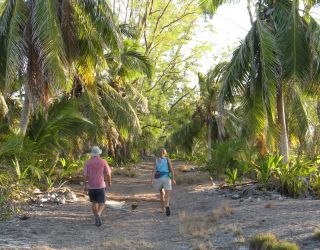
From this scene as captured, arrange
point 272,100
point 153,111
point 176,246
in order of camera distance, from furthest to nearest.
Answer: point 153,111, point 272,100, point 176,246

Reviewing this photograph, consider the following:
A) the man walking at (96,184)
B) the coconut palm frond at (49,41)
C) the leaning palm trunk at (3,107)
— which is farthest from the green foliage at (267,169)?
the leaning palm trunk at (3,107)

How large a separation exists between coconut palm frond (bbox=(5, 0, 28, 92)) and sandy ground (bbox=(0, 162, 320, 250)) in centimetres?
359

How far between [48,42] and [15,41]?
93cm

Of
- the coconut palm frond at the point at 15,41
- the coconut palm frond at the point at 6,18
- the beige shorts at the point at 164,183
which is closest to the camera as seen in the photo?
the beige shorts at the point at 164,183

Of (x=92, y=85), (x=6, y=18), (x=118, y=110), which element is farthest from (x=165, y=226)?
(x=118, y=110)

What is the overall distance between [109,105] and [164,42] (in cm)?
1453

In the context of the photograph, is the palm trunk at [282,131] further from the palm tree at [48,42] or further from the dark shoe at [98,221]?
the dark shoe at [98,221]

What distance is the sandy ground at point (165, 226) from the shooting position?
750 cm

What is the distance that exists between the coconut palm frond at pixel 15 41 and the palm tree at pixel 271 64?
19.0 ft

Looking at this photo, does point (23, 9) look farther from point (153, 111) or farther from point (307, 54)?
point (153, 111)

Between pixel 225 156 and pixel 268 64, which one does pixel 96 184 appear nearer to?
pixel 268 64

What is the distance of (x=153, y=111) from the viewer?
3956cm

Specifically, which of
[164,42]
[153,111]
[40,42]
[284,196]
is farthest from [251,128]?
[153,111]

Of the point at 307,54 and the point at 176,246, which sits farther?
the point at 307,54
